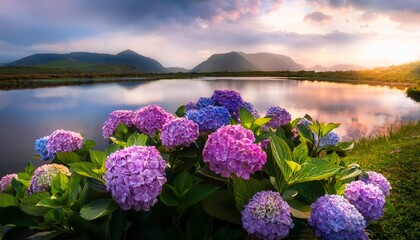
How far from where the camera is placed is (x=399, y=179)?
9.10 metres

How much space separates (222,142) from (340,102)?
128ft

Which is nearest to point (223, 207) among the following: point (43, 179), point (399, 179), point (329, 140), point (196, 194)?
point (196, 194)

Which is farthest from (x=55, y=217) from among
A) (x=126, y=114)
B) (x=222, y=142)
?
(x=126, y=114)

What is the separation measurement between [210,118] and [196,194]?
1.01 meters

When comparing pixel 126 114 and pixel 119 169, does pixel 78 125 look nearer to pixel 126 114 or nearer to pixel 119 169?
pixel 126 114

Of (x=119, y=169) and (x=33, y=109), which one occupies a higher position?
(x=119, y=169)

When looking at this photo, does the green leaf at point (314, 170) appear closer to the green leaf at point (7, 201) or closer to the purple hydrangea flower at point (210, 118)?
the purple hydrangea flower at point (210, 118)

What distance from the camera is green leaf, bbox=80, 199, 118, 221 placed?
1.99 m

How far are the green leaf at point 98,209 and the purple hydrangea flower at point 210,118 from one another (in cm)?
120

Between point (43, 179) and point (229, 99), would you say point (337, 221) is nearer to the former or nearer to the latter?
point (229, 99)

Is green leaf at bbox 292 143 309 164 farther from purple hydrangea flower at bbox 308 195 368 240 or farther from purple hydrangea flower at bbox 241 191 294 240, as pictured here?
purple hydrangea flower at bbox 241 191 294 240

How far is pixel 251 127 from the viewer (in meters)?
3.13

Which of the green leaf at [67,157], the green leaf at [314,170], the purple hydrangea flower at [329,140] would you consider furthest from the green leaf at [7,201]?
the purple hydrangea flower at [329,140]

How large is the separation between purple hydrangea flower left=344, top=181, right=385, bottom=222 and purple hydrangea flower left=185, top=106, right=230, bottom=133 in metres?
1.24
